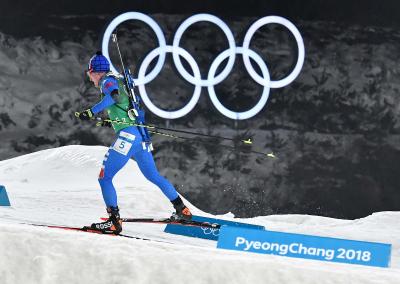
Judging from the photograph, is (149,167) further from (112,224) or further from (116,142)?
(112,224)

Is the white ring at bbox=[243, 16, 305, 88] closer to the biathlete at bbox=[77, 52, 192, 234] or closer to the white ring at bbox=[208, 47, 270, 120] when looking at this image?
the white ring at bbox=[208, 47, 270, 120]

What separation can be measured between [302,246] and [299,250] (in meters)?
0.04

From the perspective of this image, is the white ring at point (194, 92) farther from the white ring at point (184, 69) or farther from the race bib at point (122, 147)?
the race bib at point (122, 147)

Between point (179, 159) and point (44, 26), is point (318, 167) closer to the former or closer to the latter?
point (179, 159)

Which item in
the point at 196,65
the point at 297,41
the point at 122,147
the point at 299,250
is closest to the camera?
the point at 299,250

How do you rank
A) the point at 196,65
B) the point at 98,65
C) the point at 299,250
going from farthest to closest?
the point at 196,65 → the point at 98,65 → the point at 299,250

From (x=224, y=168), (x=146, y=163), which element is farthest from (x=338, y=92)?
(x=146, y=163)

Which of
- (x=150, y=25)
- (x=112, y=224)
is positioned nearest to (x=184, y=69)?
(x=150, y=25)

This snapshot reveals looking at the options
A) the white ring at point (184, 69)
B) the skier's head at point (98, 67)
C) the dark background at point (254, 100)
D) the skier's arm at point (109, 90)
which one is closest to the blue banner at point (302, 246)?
the skier's arm at point (109, 90)

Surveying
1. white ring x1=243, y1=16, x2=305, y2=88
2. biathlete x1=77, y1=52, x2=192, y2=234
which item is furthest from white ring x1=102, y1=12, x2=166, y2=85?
biathlete x1=77, y1=52, x2=192, y2=234

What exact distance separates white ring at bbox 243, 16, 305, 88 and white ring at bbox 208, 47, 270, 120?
58 mm

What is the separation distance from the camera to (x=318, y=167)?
10570 mm

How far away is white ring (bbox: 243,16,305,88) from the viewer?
412 inches

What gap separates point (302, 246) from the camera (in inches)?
217
